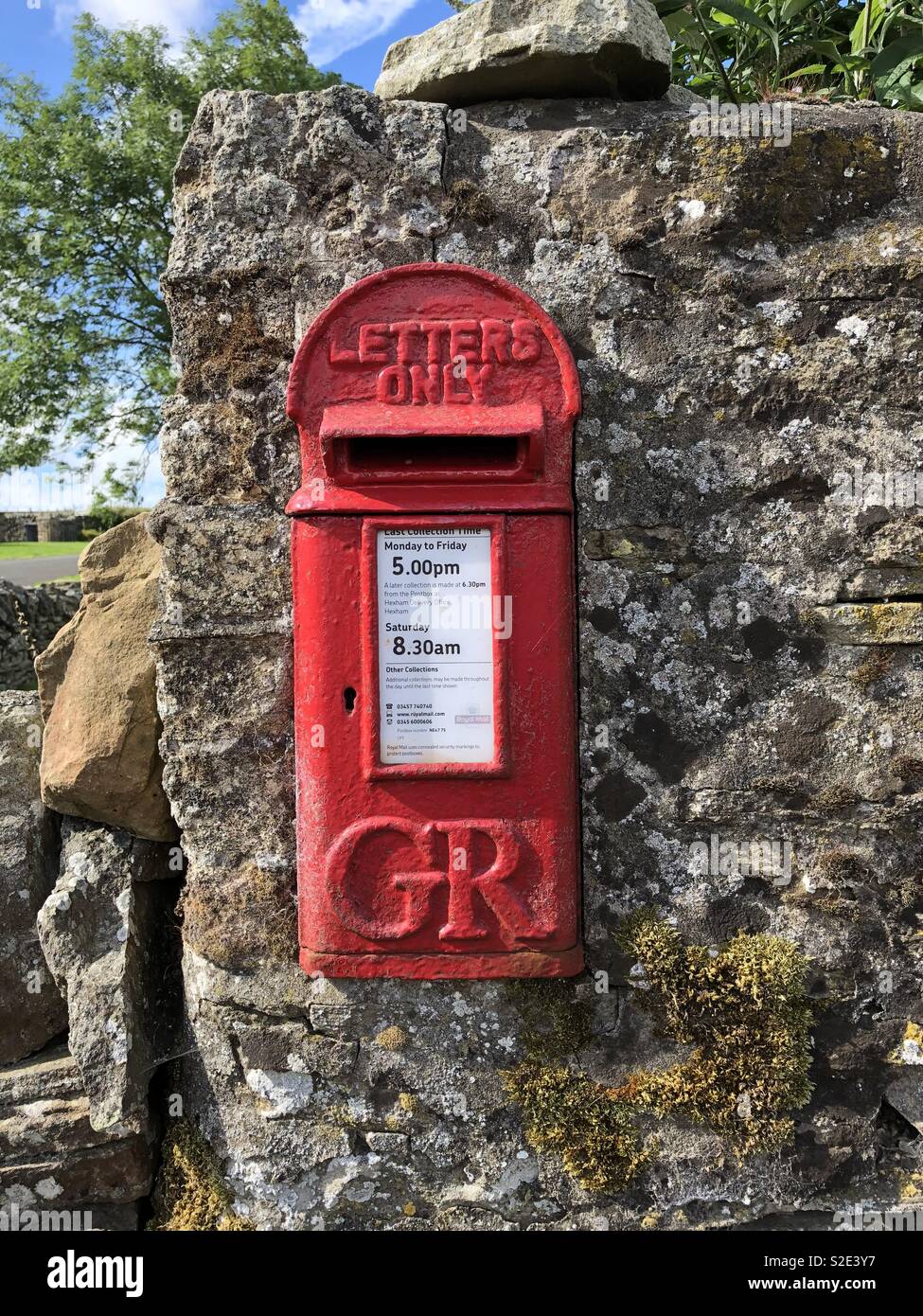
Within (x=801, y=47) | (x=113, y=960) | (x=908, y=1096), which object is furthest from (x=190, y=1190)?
(x=801, y=47)

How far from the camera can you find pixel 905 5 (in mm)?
2734

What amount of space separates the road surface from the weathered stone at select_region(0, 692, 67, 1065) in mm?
13084

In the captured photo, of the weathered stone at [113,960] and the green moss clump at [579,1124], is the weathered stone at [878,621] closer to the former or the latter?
the green moss clump at [579,1124]

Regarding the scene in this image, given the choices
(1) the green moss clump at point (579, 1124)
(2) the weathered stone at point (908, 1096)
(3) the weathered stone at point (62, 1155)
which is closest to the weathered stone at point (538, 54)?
(1) the green moss clump at point (579, 1124)

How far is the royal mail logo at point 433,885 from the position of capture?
170 centimetres

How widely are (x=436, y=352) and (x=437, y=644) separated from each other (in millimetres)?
556

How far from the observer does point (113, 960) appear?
192 cm

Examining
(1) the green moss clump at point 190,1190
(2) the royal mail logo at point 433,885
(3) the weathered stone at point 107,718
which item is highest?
(3) the weathered stone at point 107,718

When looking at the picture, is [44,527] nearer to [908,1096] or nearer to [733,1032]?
[733,1032]

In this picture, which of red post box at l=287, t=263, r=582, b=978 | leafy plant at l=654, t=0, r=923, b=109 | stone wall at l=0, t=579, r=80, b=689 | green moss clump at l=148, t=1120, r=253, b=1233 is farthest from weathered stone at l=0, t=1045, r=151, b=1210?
stone wall at l=0, t=579, r=80, b=689

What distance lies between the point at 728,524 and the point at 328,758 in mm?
921

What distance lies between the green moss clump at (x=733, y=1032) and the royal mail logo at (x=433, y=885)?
304 mm

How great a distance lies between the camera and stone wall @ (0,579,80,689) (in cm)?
811

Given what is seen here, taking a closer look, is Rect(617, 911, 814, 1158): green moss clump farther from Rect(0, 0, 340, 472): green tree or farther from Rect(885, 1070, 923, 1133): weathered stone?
Rect(0, 0, 340, 472): green tree
